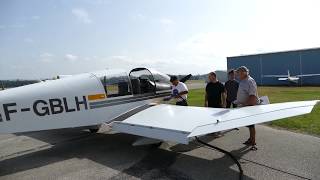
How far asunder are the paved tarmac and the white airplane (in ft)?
2.01

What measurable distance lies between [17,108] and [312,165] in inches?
224

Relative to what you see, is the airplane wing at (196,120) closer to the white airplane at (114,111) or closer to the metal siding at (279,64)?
the white airplane at (114,111)

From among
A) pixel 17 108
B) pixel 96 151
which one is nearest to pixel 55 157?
pixel 96 151

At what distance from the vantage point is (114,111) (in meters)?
7.72

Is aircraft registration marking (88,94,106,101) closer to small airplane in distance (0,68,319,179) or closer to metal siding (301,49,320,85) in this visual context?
small airplane in distance (0,68,319,179)

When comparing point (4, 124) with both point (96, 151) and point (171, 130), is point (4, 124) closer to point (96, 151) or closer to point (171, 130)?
point (96, 151)

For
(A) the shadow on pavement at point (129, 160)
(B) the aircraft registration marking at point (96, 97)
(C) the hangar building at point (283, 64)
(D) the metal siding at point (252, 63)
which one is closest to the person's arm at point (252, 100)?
(A) the shadow on pavement at point (129, 160)

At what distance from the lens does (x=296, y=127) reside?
29.6 ft

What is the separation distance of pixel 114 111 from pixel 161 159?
1.96 metres

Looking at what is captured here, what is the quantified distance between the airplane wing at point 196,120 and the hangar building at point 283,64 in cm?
3759

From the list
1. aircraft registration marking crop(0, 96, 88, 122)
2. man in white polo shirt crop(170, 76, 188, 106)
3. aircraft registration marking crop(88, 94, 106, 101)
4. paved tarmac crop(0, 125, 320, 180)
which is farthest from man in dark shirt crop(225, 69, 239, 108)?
aircraft registration marking crop(0, 96, 88, 122)

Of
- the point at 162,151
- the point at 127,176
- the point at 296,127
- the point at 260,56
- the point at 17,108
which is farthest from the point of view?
the point at 260,56

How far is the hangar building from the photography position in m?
40.7

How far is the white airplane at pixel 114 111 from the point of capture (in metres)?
5.79
